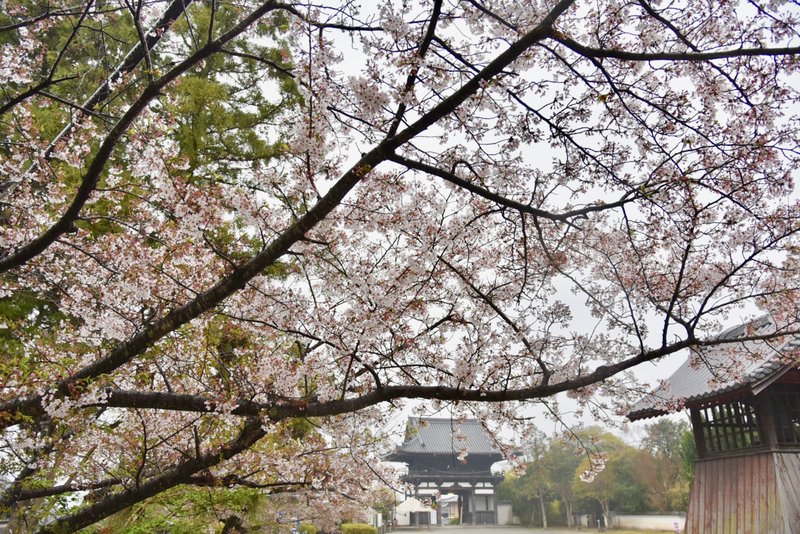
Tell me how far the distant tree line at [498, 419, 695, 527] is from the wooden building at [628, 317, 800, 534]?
13.2 meters

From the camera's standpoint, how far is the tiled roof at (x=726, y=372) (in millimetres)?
4371

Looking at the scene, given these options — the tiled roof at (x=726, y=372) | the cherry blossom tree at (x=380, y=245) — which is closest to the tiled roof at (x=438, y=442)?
the tiled roof at (x=726, y=372)

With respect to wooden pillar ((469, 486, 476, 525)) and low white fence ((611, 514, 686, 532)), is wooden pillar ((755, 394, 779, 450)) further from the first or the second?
wooden pillar ((469, 486, 476, 525))

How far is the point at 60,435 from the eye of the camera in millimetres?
5691

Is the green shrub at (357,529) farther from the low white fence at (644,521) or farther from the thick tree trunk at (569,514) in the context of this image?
the thick tree trunk at (569,514)

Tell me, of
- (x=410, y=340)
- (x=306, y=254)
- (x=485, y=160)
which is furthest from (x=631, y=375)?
(x=306, y=254)

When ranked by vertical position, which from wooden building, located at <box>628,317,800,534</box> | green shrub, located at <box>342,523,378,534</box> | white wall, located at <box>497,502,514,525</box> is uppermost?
wooden building, located at <box>628,317,800,534</box>

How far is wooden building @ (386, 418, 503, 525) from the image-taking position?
3259cm

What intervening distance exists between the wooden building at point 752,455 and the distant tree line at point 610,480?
1320 cm

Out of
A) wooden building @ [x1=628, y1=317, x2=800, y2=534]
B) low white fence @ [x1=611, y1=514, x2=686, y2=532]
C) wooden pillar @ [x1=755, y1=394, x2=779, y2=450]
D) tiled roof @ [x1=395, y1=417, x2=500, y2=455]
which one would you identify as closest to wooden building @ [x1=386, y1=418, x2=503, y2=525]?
tiled roof @ [x1=395, y1=417, x2=500, y2=455]

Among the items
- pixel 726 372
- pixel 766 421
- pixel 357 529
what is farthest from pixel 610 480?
pixel 726 372

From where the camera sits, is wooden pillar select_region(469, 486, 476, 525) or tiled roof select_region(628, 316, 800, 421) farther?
wooden pillar select_region(469, 486, 476, 525)

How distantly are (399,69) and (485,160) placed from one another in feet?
3.43

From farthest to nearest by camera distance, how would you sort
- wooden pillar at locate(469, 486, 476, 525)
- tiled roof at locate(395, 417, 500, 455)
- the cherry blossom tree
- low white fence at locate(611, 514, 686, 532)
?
wooden pillar at locate(469, 486, 476, 525), tiled roof at locate(395, 417, 500, 455), low white fence at locate(611, 514, 686, 532), the cherry blossom tree
